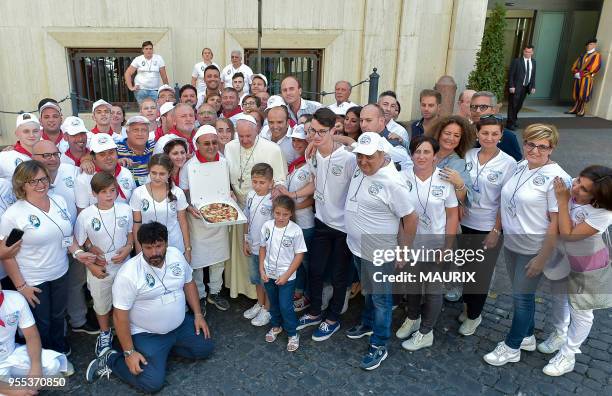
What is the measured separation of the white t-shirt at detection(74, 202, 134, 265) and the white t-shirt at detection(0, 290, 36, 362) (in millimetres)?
681

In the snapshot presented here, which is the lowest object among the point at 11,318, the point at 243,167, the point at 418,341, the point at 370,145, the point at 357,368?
the point at 357,368

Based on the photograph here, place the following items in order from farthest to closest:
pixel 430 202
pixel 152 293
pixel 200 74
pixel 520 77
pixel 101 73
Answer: pixel 520 77
pixel 101 73
pixel 200 74
pixel 430 202
pixel 152 293

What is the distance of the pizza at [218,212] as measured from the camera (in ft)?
14.4

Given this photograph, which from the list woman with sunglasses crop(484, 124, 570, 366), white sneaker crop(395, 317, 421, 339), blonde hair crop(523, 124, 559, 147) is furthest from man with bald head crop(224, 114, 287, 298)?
blonde hair crop(523, 124, 559, 147)

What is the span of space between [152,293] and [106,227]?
0.72 meters

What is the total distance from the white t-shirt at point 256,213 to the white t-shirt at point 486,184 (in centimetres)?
185

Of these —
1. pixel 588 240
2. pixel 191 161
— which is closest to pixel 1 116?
pixel 191 161

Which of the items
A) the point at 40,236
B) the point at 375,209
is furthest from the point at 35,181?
the point at 375,209

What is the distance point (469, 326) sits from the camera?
15.6 ft

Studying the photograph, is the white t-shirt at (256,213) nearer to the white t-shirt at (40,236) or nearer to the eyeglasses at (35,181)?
the white t-shirt at (40,236)

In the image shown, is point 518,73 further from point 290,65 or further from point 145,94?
point 145,94

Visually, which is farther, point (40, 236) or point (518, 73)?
point (518, 73)

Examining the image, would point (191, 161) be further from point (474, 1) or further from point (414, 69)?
point (474, 1)

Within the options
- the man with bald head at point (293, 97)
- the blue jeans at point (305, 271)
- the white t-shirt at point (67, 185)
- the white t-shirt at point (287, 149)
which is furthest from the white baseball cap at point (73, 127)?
the man with bald head at point (293, 97)
